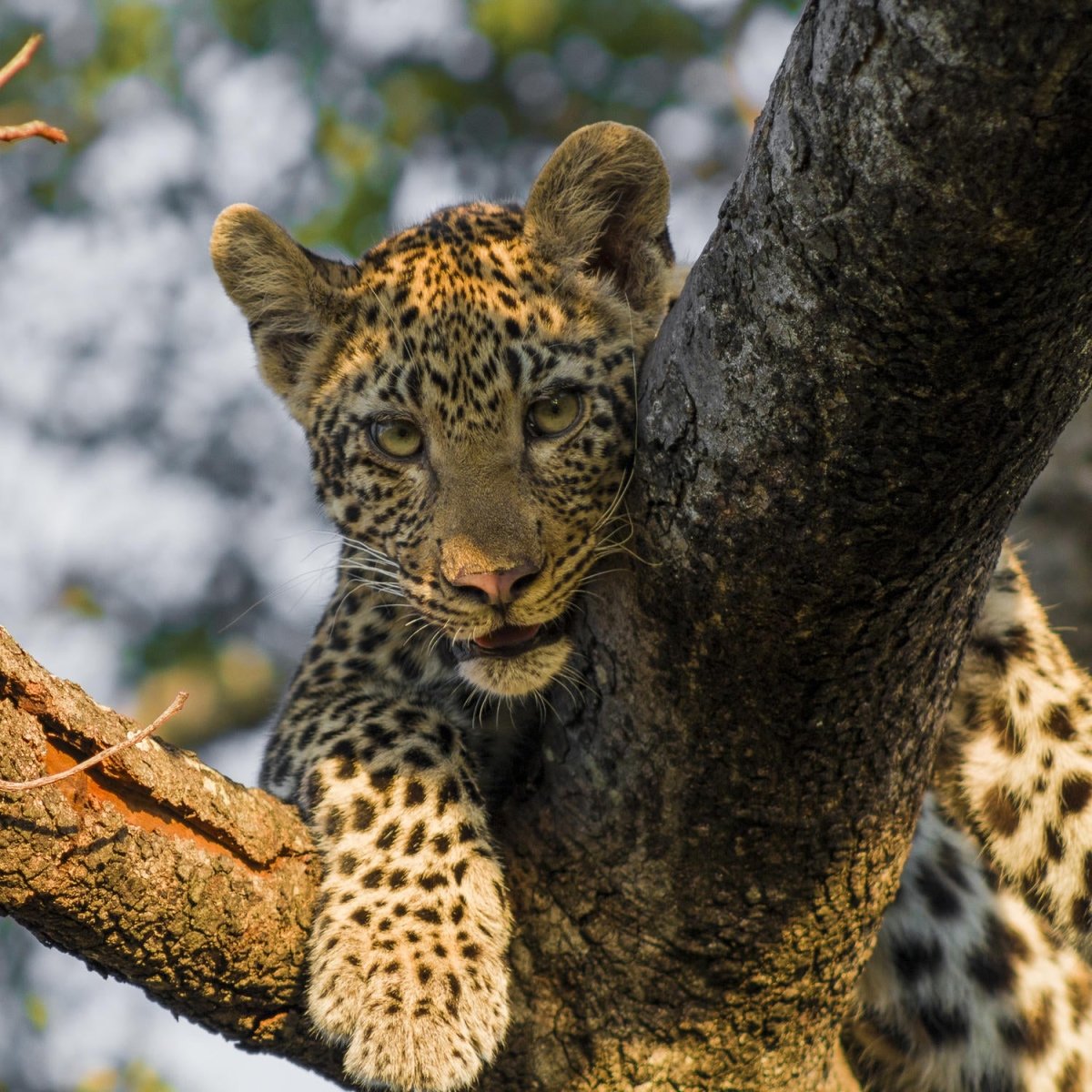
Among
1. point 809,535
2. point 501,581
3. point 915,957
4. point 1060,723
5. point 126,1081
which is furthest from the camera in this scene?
point 126,1081

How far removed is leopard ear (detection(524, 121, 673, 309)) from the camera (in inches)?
183

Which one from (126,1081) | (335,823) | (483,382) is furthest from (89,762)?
(126,1081)

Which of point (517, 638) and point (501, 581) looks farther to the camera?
point (517, 638)

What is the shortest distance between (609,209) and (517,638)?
1.54 metres

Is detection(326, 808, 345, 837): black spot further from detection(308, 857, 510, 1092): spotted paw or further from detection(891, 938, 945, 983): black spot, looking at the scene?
detection(891, 938, 945, 983): black spot

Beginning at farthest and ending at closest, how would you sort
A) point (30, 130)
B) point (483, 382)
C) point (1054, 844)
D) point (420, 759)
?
point (1054, 844)
point (483, 382)
point (420, 759)
point (30, 130)

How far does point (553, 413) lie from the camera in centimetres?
458

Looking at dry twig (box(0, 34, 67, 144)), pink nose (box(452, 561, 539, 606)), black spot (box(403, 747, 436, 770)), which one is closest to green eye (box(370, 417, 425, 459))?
pink nose (box(452, 561, 539, 606))

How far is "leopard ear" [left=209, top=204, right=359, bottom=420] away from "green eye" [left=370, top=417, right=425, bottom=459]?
0.58 m

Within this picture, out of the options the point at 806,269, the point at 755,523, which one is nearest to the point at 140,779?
the point at 755,523

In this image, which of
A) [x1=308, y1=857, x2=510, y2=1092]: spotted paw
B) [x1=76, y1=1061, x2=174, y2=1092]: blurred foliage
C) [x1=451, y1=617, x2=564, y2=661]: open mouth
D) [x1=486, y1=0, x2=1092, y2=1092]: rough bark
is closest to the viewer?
[x1=486, y1=0, x2=1092, y2=1092]: rough bark

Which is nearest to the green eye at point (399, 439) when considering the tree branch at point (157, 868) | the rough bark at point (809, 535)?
the rough bark at point (809, 535)

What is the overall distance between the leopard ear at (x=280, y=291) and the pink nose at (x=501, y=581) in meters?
1.42

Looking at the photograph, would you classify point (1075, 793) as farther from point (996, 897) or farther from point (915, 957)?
point (915, 957)
